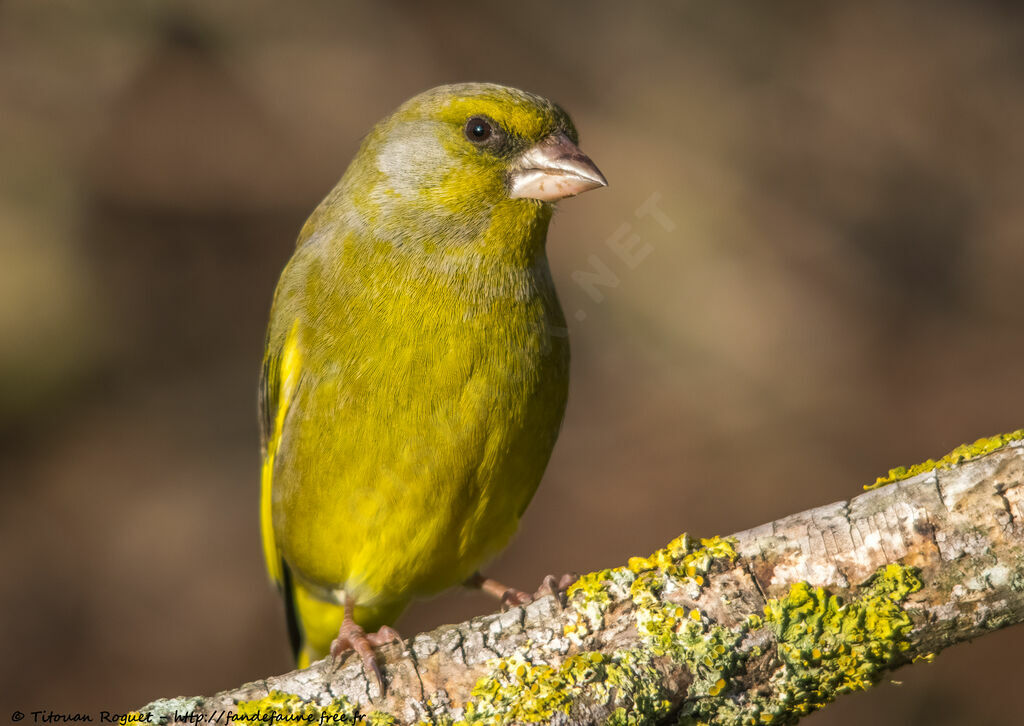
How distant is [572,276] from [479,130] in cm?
392

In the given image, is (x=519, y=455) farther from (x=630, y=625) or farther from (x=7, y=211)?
(x=7, y=211)

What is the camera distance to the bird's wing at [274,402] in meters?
3.30

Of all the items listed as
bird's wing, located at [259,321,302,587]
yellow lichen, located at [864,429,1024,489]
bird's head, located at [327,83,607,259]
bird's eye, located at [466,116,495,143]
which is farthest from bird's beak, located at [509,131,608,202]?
yellow lichen, located at [864,429,1024,489]

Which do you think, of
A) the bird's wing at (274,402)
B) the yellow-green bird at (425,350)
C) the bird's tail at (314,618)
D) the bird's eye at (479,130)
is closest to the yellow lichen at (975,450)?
the yellow-green bird at (425,350)

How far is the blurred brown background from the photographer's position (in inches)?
240

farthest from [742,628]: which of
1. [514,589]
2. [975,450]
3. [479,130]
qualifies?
[479,130]

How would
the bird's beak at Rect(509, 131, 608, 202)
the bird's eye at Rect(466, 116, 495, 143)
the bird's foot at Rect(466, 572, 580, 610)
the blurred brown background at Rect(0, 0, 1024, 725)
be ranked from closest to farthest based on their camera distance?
the bird's foot at Rect(466, 572, 580, 610), the bird's beak at Rect(509, 131, 608, 202), the bird's eye at Rect(466, 116, 495, 143), the blurred brown background at Rect(0, 0, 1024, 725)

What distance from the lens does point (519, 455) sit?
3.18 m

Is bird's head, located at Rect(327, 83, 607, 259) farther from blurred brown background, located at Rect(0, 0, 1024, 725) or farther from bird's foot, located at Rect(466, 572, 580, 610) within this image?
blurred brown background, located at Rect(0, 0, 1024, 725)

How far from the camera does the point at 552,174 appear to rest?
10.3 feet

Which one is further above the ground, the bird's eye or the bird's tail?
the bird's eye

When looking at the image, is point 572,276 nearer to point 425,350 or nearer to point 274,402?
point 274,402

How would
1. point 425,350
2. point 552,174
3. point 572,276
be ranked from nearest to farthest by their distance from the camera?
point 425,350
point 552,174
point 572,276

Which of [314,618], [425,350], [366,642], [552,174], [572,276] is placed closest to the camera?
[366,642]
